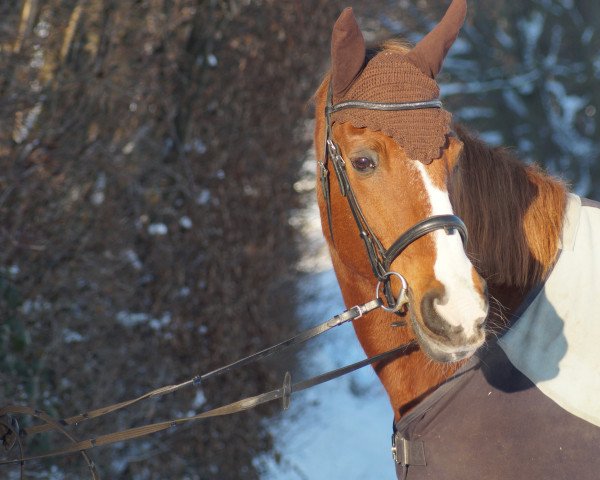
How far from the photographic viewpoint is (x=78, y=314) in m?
4.62

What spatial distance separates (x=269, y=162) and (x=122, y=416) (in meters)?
1.95

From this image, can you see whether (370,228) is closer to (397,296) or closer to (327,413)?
(397,296)

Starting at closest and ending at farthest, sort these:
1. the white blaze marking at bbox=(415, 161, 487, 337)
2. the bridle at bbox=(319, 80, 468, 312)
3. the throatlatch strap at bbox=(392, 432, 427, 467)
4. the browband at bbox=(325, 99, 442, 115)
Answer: the white blaze marking at bbox=(415, 161, 487, 337) < the bridle at bbox=(319, 80, 468, 312) < the browband at bbox=(325, 99, 442, 115) < the throatlatch strap at bbox=(392, 432, 427, 467)

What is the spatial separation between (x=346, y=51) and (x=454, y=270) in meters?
0.78

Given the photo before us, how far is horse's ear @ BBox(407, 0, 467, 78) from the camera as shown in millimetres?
2592

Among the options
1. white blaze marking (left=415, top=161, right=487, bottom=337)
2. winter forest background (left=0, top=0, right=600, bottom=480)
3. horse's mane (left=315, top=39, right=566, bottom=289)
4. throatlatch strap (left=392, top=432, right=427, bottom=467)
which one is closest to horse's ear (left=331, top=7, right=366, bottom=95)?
horse's mane (left=315, top=39, right=566, bottom=289)

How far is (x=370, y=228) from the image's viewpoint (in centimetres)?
250

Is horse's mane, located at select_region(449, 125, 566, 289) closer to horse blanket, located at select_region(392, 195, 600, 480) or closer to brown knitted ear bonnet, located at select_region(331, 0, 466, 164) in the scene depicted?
horse blanket, located at select_region(392, 195, 600, 480)

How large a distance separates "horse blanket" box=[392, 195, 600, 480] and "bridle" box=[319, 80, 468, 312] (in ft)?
1.30

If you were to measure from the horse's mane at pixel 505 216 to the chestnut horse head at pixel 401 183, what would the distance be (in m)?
0.24

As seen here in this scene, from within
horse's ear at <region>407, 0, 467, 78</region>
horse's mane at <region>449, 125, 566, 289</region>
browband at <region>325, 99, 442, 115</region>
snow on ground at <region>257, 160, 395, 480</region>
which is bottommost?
snow on ground at <region>257, 160, 395, 480</region>

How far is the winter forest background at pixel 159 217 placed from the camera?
14.4ft

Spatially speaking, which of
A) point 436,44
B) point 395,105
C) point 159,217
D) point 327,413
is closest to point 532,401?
point 395,105

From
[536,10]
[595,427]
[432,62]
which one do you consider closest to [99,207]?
[432,62]
